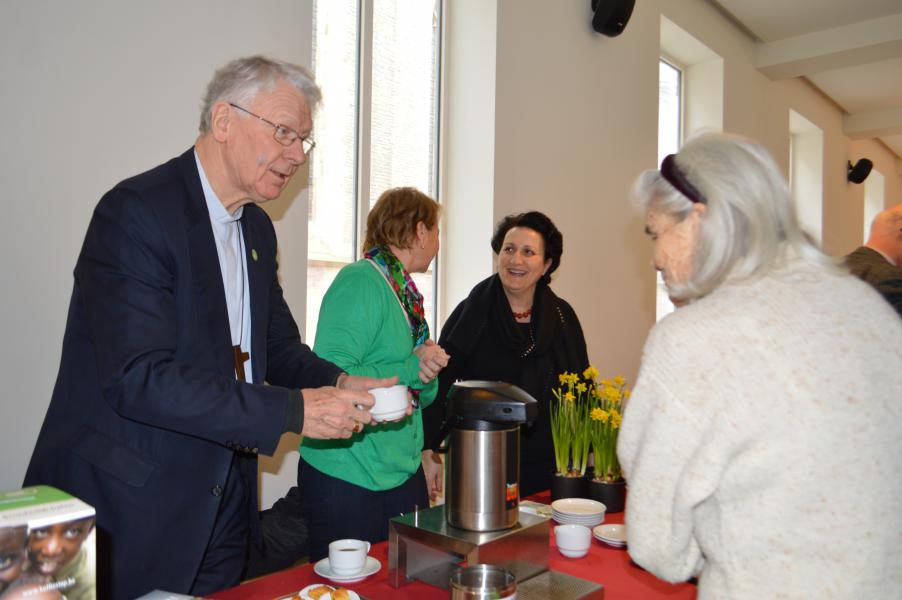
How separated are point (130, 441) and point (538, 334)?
66.5 inches

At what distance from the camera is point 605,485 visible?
1.98 m

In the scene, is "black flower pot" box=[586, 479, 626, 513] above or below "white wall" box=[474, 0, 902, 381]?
below

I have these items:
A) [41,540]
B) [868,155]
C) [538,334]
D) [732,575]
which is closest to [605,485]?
[538,334]

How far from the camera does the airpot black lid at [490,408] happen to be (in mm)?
1488

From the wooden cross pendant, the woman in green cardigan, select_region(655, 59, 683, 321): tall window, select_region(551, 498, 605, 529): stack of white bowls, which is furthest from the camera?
select_region(655, 59, 683, 321): tall window

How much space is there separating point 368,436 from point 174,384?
92cm

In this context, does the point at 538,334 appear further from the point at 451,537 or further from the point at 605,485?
the point at 451,537

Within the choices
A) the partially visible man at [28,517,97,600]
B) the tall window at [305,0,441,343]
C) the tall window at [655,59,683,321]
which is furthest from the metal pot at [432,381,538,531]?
the tall window at [655,59,683,321]

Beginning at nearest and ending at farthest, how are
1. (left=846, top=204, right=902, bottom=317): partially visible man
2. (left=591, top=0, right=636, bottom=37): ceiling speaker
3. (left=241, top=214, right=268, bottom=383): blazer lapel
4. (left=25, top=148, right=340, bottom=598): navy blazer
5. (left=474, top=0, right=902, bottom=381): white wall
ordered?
(left=25, top=148, right=340, bottom=598): navy blazer
(left=241, top=214, right=268, bottom=383): blazer lapel
(left=846, top=204, right=902, bottom=317): partially visible man
(left=474, top=0, right=902, bottom=381): white wall
(left=591, top=0, right=636, bottom=37): ceiling speaker

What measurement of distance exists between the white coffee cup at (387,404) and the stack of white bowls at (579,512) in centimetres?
58

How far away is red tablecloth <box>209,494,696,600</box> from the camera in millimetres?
1376

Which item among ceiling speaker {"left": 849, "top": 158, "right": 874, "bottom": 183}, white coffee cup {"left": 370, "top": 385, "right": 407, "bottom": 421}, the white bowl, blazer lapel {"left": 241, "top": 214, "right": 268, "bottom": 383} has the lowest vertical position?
the white bowl

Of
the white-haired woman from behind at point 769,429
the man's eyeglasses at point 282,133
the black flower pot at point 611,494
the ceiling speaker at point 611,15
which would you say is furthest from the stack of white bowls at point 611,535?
the ceiling speaker at point 611,15

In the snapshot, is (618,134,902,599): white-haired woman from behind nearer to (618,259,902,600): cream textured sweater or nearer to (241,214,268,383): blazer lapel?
(618,259,902,600): cream textured sweater
